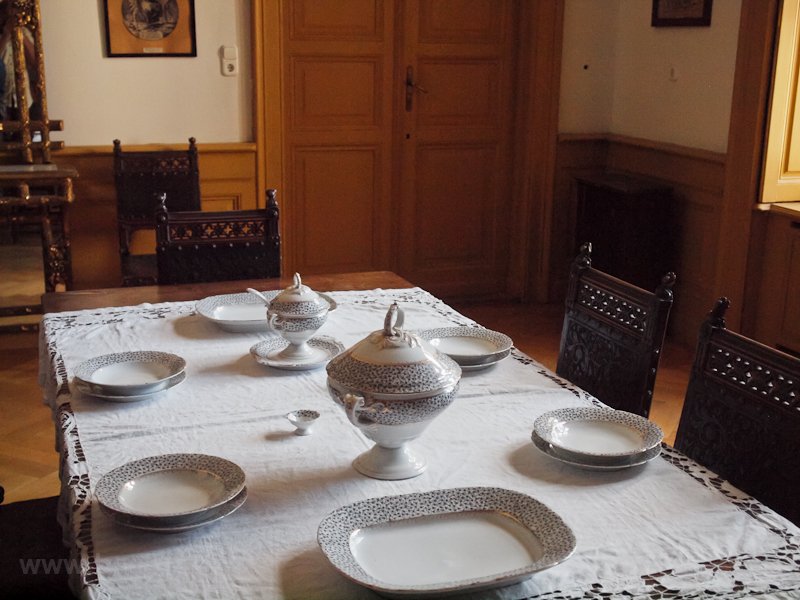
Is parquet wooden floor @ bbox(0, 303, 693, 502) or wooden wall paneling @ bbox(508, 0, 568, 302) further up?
wooden wall paneling @ bbox(508, 0, 568, 302)

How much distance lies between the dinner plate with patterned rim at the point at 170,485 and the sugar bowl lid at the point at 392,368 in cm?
24

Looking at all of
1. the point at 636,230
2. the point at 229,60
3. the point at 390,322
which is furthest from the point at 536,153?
the point at 390,322

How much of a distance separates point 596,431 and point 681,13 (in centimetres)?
343

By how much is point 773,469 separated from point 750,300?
2692 millimetres

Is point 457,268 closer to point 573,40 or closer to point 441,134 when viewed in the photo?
point 441,134

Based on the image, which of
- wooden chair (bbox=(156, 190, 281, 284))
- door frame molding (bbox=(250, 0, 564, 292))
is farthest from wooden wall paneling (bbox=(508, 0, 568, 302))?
wooden chair (bbox=(156, 190, 281, 284))

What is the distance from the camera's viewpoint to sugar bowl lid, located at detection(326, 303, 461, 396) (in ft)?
5.13

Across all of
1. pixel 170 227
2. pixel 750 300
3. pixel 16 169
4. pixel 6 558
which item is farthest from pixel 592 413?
pixel 16 169

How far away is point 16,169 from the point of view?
4.30 m

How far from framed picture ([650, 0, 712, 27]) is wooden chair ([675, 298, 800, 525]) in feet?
10.1

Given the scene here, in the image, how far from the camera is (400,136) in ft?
17.1

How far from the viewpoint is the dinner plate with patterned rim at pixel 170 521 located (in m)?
1.42

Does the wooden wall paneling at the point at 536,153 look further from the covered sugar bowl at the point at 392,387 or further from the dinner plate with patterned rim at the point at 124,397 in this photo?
the covered sugar bowl at the point at 392,387

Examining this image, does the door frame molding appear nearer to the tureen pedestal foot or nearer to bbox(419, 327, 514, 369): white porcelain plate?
bbox(419, 327, 514, 369): white porcelain plate
